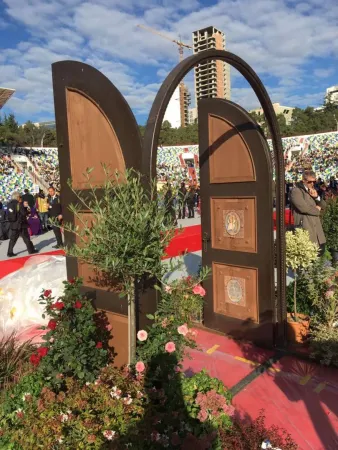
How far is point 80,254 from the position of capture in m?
2.00

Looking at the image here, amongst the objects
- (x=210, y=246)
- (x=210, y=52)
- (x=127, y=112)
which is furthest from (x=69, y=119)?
(x=210, y=246)

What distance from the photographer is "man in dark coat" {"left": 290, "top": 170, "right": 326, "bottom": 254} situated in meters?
4.54

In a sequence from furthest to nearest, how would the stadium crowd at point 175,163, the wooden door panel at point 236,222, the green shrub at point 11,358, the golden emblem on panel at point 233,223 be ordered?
the stadium crowd at point 175,163
the golden emblem on panel at point 233,223
the wooden door panel at point 236,222
the green shrub at point 11,358

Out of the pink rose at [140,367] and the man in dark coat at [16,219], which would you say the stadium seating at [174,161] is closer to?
the man in dark coat at [16,219]

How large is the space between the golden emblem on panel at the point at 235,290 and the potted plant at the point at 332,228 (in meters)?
3.35

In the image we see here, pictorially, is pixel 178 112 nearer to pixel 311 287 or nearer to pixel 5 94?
pixel 5 94

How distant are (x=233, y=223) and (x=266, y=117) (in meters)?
1.13

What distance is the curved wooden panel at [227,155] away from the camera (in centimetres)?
343

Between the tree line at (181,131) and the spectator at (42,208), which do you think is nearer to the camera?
the spectator at (42,208)

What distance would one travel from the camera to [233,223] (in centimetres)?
367

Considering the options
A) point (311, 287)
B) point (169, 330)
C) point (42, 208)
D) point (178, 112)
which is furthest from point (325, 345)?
point (178, 112)

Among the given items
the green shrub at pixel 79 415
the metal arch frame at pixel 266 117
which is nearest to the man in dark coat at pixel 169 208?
the metal arch frame at pixel 266 117

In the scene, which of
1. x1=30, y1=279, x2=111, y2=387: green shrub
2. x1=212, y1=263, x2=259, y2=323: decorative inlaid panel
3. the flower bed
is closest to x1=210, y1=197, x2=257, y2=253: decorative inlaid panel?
x1=212, y1=263, x2=259, y2=323: decorative inlaid panel

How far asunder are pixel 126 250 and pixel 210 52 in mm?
1389
